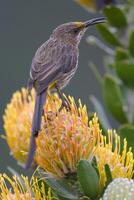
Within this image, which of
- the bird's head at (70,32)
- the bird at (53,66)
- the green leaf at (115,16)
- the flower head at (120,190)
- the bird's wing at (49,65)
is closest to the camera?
the flower head at (120,190)

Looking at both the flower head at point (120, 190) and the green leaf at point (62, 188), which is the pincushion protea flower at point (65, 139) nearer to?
the green leaf at point (62, 188)

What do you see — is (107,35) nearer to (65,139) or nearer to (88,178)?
(65,139)

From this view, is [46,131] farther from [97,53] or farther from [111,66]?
[97,53]

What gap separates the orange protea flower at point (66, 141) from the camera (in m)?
3.29

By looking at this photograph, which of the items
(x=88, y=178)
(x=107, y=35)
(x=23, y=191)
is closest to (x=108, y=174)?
(x=88, y=178)

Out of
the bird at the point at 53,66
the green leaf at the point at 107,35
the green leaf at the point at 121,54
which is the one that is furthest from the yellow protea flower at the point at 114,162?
the green leaf at the point at 107,35

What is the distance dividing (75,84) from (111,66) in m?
7.66

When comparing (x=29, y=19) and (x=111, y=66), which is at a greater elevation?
(x=29, y=19)

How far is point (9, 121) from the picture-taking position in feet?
13.7

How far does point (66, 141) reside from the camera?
3312 mm

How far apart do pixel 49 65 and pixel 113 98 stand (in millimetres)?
519

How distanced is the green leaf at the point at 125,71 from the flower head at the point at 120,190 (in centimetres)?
154

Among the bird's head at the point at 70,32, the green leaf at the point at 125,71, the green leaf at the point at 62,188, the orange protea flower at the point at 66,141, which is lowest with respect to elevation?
the green leaf at the point at 62,188

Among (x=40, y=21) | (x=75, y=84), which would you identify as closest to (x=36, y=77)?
(x=75, y=84)
